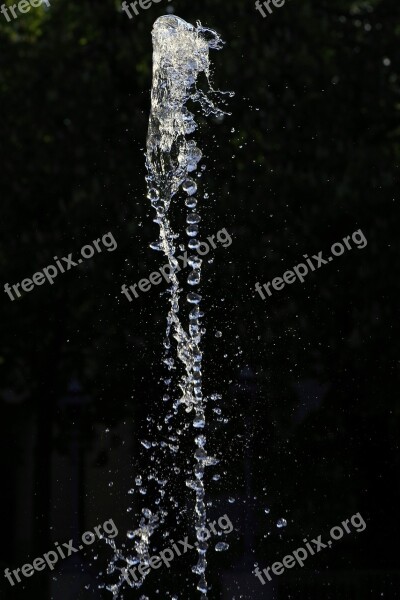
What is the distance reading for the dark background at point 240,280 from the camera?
1012 centimetres

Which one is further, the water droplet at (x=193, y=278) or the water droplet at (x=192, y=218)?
the water droplet at (x=192, y=218)

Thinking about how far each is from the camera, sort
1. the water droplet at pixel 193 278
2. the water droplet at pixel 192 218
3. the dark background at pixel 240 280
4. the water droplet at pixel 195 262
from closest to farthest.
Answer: the water droplet at pixel 193 278, the water droplet at pixel 192 218, the water droplet at pixel 195 262, the dark background at pixel 240 280

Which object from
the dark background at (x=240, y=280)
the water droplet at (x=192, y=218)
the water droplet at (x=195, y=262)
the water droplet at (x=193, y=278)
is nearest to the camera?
the water droplet at (x=193, y=278)

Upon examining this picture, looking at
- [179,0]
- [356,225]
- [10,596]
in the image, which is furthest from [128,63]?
[10,596]

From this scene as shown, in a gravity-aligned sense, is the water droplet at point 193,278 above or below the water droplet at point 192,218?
below

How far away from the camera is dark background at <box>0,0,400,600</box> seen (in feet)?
33.2

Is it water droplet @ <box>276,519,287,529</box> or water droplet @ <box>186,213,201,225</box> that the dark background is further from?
water droplet @ <box>186,213,201,225</box>

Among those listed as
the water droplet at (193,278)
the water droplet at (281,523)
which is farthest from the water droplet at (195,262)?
the water droplet at (281,523)

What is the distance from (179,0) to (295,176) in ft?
8.15

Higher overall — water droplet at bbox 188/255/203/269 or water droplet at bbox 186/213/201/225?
water droplet at bbox 188/255/203/269

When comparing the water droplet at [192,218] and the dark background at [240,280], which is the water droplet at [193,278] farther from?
the dark background at [240,280]

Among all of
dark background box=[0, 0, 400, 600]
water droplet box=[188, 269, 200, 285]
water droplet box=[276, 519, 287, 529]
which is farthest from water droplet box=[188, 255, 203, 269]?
water droplet box=[276, 519, 287, 529]

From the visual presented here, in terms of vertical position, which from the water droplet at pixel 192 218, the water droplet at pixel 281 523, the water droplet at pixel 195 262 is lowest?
the water droplet at pixel 281 523

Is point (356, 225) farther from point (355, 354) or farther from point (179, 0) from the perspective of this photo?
point (179, 0)
